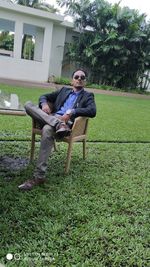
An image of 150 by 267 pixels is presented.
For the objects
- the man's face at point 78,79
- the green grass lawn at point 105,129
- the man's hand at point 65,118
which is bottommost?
the green grass lawn at point 105,129

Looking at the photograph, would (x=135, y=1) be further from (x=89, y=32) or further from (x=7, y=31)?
(x=7, y=31)

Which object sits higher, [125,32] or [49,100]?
[125,32]

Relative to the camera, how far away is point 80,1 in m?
16.2

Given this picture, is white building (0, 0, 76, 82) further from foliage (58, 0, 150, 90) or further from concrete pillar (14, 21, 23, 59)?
foliage (58, 0, 150, 90)

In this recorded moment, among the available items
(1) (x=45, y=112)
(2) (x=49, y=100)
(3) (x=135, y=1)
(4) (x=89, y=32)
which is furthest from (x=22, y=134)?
(3) (x=135, y=1)

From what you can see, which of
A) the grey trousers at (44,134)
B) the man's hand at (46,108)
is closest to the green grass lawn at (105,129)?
the man's hand at (46,108)

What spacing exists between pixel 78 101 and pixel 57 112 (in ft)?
1.01

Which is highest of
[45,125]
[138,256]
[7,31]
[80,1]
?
[80,1]

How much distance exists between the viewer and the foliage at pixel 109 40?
16094 millimetres

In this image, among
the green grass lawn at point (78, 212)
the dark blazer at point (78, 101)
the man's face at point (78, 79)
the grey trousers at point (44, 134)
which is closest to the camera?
the green grass lawn at point (78, 212)

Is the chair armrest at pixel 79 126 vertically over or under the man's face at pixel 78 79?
under

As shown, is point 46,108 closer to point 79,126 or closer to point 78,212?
point 79,126

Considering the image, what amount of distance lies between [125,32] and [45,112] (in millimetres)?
13907

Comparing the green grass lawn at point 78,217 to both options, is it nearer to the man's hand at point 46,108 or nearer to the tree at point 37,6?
the man's hand at point 46,108
